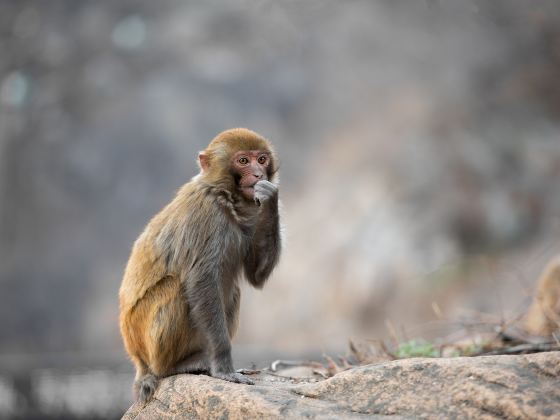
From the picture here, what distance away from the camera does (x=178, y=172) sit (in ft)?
57.8

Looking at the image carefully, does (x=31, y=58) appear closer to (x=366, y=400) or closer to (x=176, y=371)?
(x=176, y=371)

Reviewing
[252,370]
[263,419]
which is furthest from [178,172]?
[263,419]

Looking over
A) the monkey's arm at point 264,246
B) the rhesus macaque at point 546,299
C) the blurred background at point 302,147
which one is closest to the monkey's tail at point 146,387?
the monkey's arm at point 264,246

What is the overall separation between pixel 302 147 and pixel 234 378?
13.1m

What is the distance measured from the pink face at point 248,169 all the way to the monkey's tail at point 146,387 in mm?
1227

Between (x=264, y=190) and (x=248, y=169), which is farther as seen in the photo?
(x=248, y=169)

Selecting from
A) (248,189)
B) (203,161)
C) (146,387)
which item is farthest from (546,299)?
(146,387)

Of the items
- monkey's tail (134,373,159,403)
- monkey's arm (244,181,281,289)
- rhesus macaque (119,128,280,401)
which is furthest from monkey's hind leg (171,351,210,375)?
monkey's arm (244,181,281,289)

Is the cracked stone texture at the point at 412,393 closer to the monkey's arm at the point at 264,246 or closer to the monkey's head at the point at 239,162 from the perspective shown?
the monkey's arm at the point at 264,246

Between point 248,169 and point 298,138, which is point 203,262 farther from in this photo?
point 298,138

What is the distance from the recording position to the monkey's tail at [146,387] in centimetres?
387

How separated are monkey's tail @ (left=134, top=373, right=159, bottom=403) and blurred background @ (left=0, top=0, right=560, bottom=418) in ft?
27.9

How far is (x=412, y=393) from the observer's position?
118 inches

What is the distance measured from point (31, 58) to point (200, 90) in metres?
4.73
